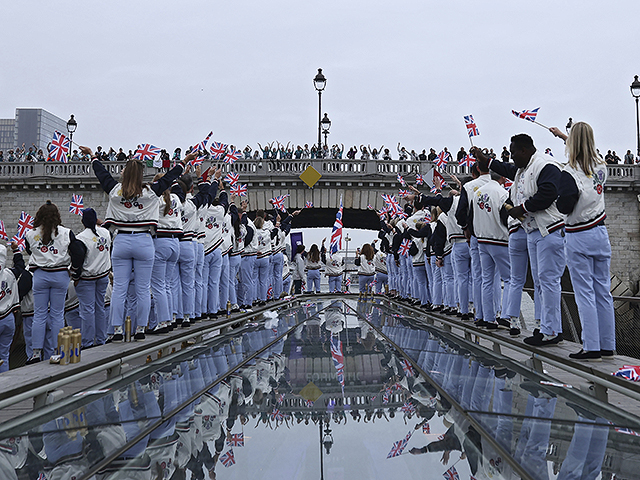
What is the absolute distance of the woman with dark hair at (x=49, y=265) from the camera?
7598 mm

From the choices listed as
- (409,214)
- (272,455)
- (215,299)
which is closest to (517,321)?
(272,455)

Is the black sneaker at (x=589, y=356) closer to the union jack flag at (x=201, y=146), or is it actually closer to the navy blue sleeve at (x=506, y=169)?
the navy blue sleeve at (x=506, y=169)

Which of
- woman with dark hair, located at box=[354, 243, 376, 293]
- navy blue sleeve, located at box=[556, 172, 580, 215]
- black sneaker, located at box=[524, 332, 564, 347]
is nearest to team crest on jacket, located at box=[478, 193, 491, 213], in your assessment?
black sneaker, located at box=[524, 332, 564, 347]

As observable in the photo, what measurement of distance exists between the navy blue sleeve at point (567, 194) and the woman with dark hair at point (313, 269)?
757 inches

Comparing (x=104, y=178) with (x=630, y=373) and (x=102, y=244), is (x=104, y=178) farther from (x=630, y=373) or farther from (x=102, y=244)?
(x=630, y=373)

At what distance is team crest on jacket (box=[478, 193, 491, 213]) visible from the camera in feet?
26.8

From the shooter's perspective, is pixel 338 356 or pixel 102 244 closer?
pixel 338 356

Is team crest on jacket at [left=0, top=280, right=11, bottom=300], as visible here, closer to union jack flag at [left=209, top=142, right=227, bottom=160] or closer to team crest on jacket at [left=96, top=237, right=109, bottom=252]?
team crest on jacket at [left=96, top=237, right=109, bottom=252]

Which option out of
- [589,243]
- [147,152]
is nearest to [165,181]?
[147,152]

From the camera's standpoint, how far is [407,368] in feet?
16.9

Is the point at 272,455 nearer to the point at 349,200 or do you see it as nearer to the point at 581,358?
the point at 581,358

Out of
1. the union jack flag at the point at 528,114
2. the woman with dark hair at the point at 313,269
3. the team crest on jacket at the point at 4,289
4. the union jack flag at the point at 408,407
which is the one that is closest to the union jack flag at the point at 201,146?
the team crest on jacket at the point at 4,289

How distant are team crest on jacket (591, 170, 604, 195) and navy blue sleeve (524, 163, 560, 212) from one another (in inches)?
20.8

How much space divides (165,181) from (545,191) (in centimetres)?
448
